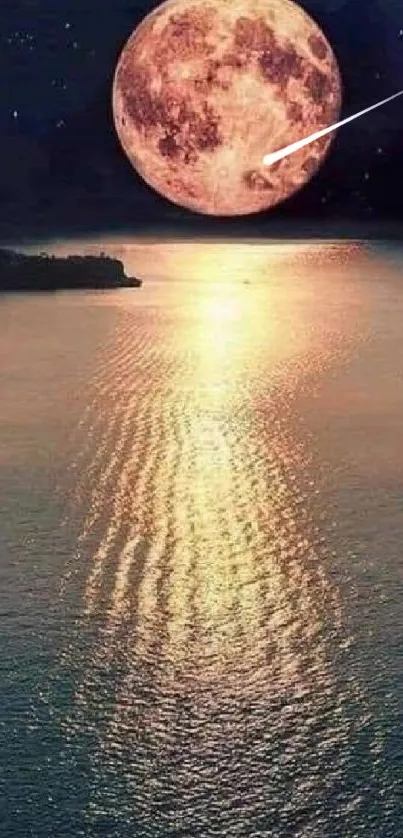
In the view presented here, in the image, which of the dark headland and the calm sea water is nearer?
the calm sea water

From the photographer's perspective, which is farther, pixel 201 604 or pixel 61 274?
pixel 61 274

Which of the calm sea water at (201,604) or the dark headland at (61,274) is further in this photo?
the dark headland at (61,274)

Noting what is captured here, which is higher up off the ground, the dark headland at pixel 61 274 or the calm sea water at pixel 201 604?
the calm sea water at pixel 201 604

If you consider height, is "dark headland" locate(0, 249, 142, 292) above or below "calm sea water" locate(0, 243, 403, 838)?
below

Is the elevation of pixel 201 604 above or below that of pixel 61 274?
above
